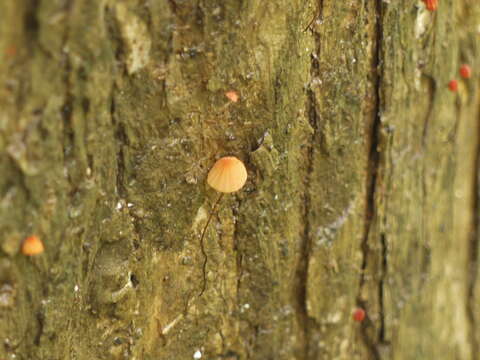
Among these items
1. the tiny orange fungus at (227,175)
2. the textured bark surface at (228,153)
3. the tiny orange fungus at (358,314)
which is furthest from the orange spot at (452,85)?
the tiny orange fungus at (227,175)

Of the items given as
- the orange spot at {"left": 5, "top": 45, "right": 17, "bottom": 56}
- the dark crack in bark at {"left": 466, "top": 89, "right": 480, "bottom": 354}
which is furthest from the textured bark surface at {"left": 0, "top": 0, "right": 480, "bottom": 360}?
the dark crack in bark at {"left": 466, "top": 89, "right": 480, "bottom": 354}

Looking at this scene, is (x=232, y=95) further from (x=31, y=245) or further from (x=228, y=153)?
(x=31, y=245)

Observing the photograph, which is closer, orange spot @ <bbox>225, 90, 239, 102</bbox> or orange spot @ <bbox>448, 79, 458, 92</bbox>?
orange spot @ <bbox>225, 90, 239, 102</bbox>

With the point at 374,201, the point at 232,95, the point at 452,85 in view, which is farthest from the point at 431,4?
the point at 232,95

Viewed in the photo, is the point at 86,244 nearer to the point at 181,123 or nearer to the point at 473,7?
the point at 181,123

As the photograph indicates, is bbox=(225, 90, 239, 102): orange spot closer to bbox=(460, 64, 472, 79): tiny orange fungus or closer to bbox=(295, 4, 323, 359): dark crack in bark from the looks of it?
bbox=(295, 4, 323, 359): dark crack in bark
